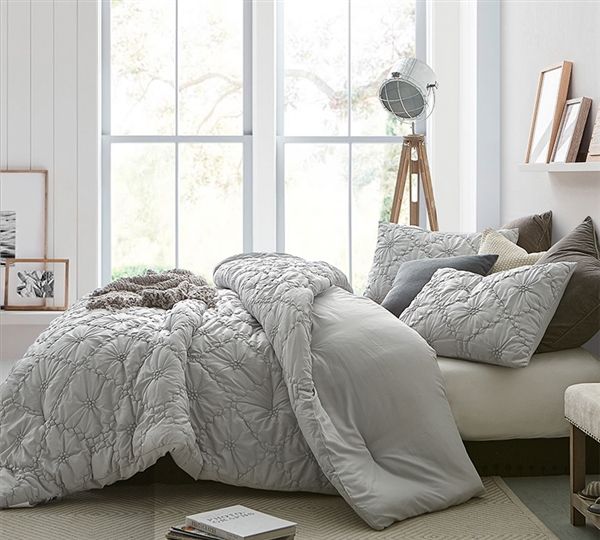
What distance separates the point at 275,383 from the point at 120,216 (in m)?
3.04

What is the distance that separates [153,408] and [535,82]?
2654 millimetres

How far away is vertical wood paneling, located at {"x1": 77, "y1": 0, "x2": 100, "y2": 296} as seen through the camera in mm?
5527

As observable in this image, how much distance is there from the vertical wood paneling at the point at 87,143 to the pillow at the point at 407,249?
1.99m

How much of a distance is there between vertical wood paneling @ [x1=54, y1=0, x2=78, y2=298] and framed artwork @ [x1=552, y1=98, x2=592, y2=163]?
292 centimetres

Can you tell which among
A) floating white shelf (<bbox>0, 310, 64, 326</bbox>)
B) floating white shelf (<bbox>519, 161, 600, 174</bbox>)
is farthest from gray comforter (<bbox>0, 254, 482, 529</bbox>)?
floating white shelf (<bbox>0, 310, 64, 326</bbox>)

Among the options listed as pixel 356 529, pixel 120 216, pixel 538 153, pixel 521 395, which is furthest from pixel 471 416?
pixel 120 216

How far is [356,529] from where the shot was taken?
8.82 feet

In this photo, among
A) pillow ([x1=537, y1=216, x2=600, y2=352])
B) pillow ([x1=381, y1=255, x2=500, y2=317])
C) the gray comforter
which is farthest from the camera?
pillow ([x1=381, y1=255, x2=500, y2=317])

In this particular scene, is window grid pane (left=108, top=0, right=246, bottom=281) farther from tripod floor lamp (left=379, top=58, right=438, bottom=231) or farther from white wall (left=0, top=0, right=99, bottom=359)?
tripod floor lamp (left=379, top=58, right=438, bottom=231)

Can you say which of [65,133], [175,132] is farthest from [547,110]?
[65,133]

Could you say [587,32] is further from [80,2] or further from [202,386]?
[80,2]

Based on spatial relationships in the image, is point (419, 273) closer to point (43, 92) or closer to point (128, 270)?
point (128, 270)

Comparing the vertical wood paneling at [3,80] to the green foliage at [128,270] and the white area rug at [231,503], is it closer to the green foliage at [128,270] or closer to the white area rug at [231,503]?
the green foliage at [128,270]

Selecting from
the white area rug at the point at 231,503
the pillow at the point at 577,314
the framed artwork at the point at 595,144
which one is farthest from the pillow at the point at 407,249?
the white area rug at the point at 231,503
